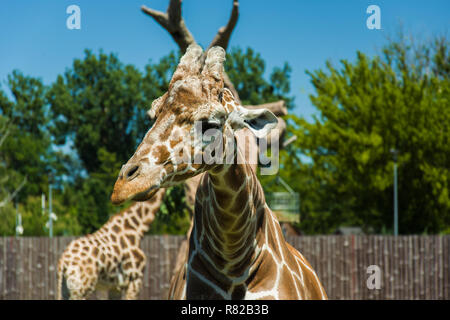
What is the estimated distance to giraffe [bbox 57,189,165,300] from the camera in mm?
8367

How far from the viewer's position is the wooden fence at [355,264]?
47.3 ft

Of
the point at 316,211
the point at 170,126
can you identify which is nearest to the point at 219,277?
the point at 170,126

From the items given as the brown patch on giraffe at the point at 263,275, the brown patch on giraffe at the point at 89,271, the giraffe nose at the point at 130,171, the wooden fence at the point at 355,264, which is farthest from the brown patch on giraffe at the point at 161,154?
the wooden fence at the point at 355,264

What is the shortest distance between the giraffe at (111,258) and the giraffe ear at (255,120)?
18.9ft

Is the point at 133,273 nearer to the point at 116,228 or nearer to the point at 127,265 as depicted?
the point at 127,265

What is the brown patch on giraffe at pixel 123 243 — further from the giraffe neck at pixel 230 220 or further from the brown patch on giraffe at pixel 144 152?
the brown patch on giraffe at pixel 144 152

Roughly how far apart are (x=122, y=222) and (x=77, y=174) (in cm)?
2852

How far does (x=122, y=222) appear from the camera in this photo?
374 inches

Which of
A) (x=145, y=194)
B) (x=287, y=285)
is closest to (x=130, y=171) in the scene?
(x=145, y=194)

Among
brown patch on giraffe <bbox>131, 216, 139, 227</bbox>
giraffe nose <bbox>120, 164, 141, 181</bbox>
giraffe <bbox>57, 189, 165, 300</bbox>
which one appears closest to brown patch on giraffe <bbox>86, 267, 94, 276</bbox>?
giraffe <bbox>57, 189, 165, 300</bbox>

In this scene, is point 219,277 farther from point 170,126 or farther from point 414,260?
point 414,260

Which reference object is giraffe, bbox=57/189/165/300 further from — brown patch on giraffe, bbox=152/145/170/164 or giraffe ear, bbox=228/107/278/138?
brown patch on giraffe, bbox=152/145/170/164

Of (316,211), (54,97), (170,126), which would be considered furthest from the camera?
(54,97)

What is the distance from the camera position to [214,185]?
259 cm
